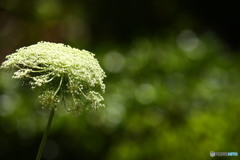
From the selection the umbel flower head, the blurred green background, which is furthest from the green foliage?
the umbel flower head

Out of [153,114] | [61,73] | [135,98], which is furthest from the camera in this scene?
[135,98]

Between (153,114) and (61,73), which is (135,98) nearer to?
(153,114)

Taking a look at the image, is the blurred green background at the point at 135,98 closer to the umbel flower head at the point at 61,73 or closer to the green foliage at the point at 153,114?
the green foliage at the point at 153,114

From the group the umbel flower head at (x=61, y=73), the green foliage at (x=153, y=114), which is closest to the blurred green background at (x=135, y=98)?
the green foliage at (x=153, y=114)

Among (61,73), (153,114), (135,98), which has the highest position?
(135,98)

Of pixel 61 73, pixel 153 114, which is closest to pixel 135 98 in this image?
pixel 153 114

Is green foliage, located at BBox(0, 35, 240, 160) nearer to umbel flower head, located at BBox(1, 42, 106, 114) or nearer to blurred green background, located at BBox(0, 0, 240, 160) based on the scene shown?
blurred green background, located at BBox(0, 0, 240, 160)

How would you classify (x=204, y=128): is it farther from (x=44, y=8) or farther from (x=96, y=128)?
(x=44, y=8)

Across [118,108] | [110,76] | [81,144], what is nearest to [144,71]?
[110,76]
